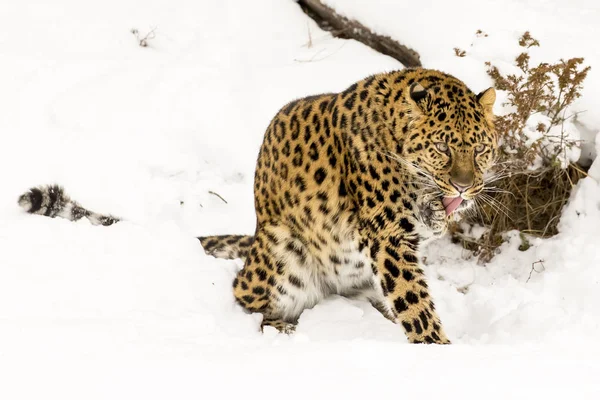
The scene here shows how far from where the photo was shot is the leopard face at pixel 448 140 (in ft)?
16.4

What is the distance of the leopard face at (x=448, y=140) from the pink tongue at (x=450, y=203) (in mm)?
43

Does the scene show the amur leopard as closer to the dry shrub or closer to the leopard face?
the leopard face

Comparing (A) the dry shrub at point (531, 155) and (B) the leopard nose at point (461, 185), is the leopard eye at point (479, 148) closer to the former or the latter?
(B) the leopard nose at point (461, 185)

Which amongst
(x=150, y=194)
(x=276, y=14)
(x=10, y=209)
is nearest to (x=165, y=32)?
(x=276, y=14)

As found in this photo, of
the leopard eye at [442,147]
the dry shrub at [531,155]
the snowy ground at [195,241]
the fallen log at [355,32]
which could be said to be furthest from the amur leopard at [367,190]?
the fallen log at [355,32]

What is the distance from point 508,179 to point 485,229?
523 mm

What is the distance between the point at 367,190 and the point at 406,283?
0.68 meters

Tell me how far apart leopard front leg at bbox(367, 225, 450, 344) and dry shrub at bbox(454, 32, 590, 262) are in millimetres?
1781

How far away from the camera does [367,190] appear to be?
5.45 meters

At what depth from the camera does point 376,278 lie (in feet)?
17.7

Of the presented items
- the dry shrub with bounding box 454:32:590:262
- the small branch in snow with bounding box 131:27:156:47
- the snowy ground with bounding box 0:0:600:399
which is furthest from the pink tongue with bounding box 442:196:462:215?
the small branch in snow with bounding box 131:27:156:47

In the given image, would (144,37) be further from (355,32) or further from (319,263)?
(319,263)

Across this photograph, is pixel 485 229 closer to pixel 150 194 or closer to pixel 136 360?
pixel 150 194

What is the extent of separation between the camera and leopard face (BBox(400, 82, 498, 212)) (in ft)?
16.4
